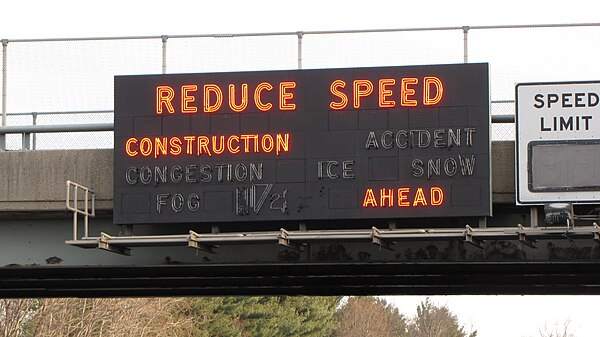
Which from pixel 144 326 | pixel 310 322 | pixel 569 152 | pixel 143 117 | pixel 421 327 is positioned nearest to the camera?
pixel 569 152

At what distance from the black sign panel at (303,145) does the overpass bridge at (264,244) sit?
0.50 meters

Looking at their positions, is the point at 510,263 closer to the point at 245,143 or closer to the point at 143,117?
the point at 245,143

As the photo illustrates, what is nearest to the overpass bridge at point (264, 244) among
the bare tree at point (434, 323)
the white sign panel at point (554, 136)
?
the white sign panel at point (554, 136)

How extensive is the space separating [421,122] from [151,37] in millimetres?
5346

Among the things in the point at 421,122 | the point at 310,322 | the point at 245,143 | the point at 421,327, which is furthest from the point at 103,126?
the point at 421,327

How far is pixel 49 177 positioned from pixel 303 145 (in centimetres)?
455

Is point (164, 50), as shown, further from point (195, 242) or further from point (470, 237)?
point (470, 237)

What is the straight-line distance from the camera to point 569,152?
21625mm

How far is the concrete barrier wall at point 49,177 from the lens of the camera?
23.8m

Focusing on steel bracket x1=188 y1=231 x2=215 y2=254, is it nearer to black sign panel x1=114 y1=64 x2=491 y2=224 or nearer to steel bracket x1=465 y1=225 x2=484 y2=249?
black sign panel x1=114 y1=64 x2=491 y2=224

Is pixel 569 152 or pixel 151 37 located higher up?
pixel 151 37

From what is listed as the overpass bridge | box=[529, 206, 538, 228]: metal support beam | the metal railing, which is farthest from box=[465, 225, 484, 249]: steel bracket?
the metal railing

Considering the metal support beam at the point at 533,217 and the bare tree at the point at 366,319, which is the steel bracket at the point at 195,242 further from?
the bare tree at the point at 366,319

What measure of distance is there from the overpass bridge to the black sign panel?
1.63 ft
